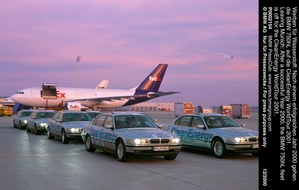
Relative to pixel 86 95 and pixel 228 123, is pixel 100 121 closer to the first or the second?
pixel 228 123

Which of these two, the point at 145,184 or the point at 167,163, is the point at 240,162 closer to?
the point at 167,163

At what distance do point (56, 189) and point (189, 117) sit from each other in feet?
27.0

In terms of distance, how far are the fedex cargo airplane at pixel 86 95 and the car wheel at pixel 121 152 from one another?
39.0m

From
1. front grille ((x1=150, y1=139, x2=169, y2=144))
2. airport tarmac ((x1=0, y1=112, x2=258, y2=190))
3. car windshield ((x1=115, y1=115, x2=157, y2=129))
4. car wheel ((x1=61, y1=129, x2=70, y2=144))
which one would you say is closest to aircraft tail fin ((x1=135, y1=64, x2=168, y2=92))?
car wheel ((x1=61, y1=129, x2=70, y2=144))

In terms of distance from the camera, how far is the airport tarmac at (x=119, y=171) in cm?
953

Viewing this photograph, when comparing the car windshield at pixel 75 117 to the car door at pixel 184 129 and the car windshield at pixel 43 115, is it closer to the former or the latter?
the car door at pixel 184 129

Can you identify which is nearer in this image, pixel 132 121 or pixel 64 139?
pixel 132 121

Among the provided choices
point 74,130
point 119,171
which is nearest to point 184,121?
point 74,130

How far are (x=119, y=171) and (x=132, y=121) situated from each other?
3328 mm

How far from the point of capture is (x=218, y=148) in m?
14.5

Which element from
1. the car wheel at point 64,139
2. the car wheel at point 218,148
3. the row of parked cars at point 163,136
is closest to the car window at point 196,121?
the row of parked cars at point 163,136

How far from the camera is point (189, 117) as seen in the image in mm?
16422

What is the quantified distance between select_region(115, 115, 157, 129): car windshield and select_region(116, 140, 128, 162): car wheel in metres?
0.79
